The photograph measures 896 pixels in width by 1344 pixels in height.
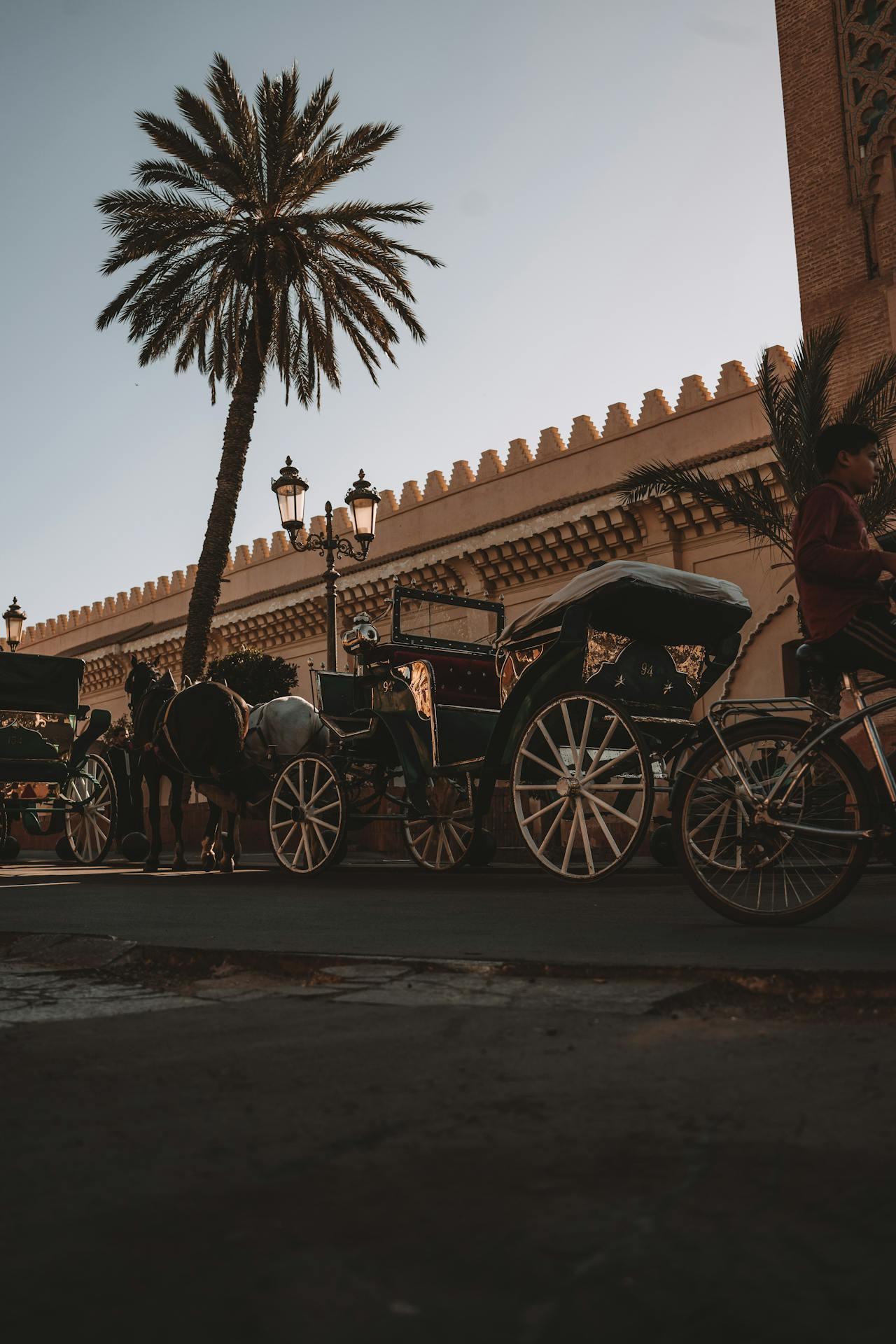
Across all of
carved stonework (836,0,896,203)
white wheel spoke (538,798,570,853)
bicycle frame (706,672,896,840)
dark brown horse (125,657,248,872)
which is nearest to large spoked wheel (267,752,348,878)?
dark brown horse (125,657,248,872)

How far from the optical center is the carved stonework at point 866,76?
19.6 meters

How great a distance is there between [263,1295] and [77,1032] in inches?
60.8

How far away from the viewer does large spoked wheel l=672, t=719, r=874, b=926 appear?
4.06 meters

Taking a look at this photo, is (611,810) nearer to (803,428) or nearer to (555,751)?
(555,751)

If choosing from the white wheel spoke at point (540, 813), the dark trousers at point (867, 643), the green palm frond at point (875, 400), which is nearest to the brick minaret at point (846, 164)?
the green palm frond at point (875, 400)

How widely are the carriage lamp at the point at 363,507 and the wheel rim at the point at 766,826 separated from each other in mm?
12427

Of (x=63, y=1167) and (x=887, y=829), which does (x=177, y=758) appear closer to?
(x=887, y=829)

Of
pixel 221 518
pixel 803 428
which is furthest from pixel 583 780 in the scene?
pixel 221 518

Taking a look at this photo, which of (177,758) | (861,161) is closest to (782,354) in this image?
(861,161)

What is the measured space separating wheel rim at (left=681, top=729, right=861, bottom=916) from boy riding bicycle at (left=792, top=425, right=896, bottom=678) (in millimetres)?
358

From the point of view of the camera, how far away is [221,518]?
802 inches

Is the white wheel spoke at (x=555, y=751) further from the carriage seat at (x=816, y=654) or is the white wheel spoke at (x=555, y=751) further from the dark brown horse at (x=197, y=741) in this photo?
the dark brown horse at (x=197, y=741)

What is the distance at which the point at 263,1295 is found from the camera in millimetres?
1154

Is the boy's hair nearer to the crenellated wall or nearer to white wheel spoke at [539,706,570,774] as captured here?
white wheel spoke at [539,706,570,774]
